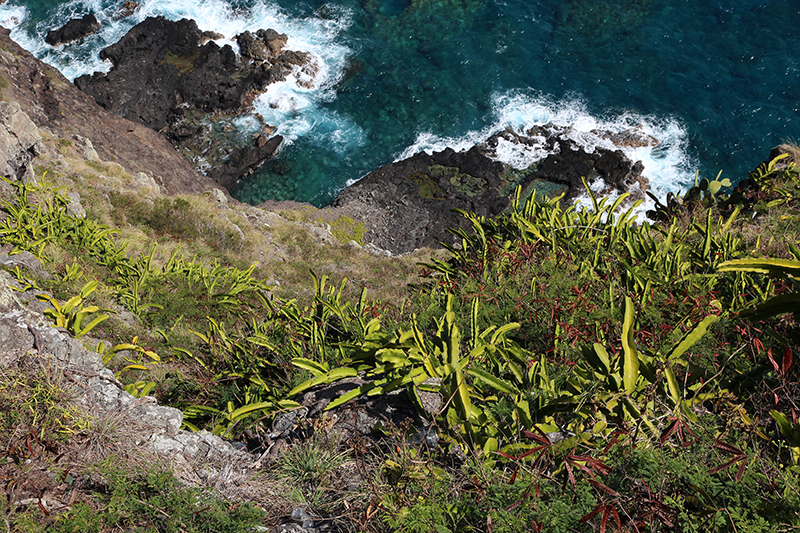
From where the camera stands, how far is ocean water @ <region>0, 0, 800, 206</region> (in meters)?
23.9

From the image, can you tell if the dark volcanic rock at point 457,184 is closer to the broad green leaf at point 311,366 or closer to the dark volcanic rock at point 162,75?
the dark volcanic rock at point 162,75

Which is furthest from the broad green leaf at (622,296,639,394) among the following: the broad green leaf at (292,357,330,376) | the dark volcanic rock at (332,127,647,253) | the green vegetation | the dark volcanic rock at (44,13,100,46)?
the dark volcanic rock at (44,13,100,46)

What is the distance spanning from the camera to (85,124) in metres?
19.5

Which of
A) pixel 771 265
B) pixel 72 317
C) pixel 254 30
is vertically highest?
pixel 771 265

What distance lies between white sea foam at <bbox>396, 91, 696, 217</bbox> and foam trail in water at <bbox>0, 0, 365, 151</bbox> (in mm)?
5444

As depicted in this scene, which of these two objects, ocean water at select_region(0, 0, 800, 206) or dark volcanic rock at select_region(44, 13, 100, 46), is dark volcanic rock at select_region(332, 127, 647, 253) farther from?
dark volcanic rock at select_region(44, 13, 100, 46)

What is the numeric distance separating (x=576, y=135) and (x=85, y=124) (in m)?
20.8

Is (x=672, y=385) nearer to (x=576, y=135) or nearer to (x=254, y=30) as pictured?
(x=576, y=135)

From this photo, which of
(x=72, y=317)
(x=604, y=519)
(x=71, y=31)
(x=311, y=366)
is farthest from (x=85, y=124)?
(x=604, y=519)

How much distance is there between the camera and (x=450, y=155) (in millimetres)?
23453

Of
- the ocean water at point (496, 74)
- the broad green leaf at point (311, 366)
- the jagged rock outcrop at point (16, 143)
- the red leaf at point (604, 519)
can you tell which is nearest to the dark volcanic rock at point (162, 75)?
the ocean water at point (496, 74)

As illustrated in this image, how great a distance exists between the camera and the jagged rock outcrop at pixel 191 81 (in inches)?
987

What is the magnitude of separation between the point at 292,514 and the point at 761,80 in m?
30.6

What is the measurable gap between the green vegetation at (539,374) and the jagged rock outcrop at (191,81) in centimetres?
1823
